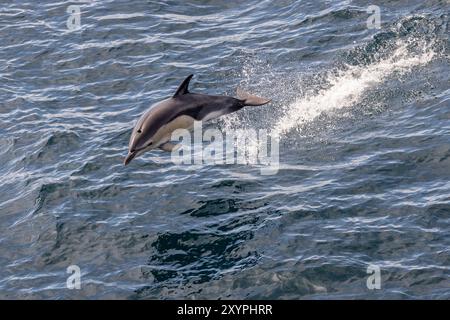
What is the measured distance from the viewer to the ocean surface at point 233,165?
18.8 m

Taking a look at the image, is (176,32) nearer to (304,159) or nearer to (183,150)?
(183,150)

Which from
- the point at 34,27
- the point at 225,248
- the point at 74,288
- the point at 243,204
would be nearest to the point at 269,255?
the point at 225,248

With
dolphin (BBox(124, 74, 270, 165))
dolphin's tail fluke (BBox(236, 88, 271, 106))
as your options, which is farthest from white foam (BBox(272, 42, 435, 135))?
dolphin (BBox(124, 74, 270, 165))

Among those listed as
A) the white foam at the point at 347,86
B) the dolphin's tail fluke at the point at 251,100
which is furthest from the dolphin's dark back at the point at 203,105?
the white foam at the point at 347,86

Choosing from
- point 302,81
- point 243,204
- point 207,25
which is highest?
point 207,25

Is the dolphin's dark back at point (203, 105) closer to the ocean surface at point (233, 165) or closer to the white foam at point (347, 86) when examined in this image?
the ocean surface at point (233, 165)

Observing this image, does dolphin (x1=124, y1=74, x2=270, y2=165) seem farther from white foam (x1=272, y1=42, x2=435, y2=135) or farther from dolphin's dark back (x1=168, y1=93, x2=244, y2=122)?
white foam (x1=272, y1=42, x2=435, y2=135)

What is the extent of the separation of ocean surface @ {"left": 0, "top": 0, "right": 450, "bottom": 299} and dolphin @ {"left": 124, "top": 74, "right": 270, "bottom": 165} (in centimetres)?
171

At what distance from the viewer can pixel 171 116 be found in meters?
20.6

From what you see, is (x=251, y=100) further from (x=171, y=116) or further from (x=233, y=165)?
(x=171, y=116)

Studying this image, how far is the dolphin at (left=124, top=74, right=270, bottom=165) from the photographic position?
66.0 feet

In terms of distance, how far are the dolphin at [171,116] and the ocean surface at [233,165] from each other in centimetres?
171

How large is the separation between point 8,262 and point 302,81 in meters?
10.5
